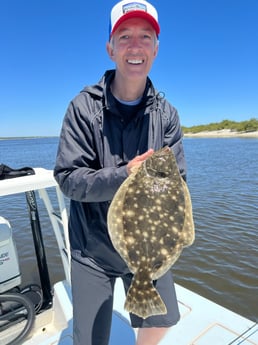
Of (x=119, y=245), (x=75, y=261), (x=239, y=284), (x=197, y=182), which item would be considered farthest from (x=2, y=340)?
(x=197, y=182)

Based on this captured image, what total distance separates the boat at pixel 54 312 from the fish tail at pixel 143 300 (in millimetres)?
1718

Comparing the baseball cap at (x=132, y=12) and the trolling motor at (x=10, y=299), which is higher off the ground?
the baseball cap at (x=132, y=12)

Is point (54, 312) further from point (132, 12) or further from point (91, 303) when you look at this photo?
point (132, 12)

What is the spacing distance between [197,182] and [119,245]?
15.6 meters

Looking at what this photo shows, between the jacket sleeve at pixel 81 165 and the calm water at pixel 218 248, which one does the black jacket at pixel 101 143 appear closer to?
the jacket sleeve at pixel 81 165

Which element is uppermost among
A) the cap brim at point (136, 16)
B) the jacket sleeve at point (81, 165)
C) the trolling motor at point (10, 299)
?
the cap brim at point (136, 16)

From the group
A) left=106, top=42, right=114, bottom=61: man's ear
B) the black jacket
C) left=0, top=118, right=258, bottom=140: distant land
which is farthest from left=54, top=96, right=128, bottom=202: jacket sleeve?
left=0, top=118, right=258, bottom=140: distant land

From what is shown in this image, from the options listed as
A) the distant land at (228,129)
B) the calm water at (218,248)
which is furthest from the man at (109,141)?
the distant land at (228,129)

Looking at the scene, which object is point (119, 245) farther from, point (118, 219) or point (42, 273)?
point (42, 273)

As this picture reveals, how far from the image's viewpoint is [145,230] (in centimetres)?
181

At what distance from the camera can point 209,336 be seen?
328 centimetres

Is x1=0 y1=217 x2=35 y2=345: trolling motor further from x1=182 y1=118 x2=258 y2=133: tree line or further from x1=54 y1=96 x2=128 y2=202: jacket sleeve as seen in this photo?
x1=182 y1=118 x2=258 y2=133: tree line

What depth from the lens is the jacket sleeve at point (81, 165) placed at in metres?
1.87

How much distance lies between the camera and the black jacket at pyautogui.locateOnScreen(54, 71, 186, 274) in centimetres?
213
